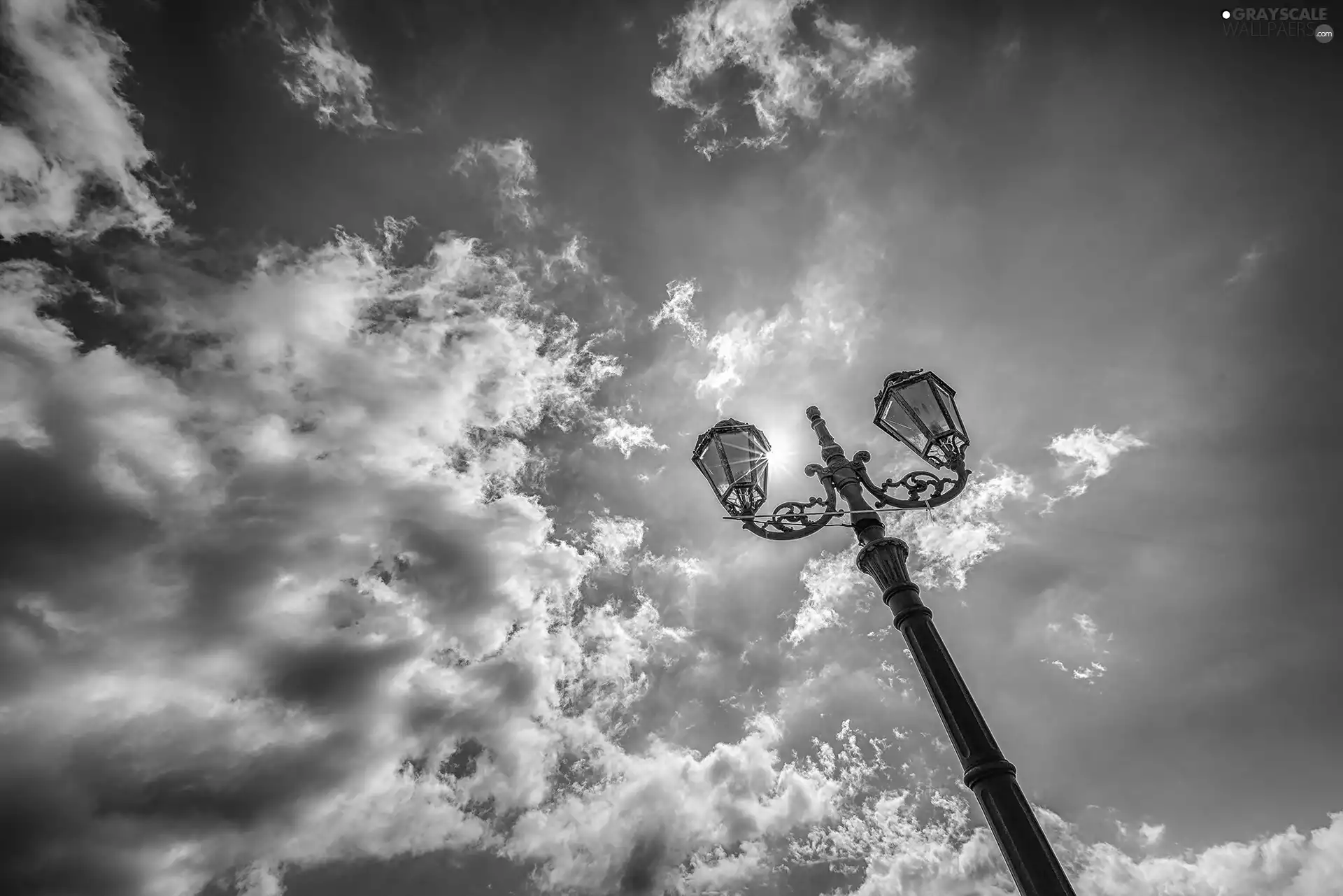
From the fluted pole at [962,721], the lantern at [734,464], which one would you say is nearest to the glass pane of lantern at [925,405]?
the fluted pole at [962,721]

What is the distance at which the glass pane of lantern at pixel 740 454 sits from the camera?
7.29m

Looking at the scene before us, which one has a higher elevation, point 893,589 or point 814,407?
point 814,407

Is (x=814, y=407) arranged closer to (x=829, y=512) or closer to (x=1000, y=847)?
(x=829, y=512)

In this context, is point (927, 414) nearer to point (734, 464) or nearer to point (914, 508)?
point (914, 508)

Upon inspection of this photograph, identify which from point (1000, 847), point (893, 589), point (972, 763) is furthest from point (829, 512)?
point (1000, 847)

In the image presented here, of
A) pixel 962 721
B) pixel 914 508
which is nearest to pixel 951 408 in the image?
pixel 914 508

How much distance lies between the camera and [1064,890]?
3.75 m

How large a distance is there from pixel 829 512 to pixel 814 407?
1718 mm

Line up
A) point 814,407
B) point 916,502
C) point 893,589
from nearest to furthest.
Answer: point 893,589 → point 916,502 → point 814,407

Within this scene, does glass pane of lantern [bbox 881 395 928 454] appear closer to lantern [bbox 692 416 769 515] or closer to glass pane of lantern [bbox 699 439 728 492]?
lantern [bbox 692 416 769 515]

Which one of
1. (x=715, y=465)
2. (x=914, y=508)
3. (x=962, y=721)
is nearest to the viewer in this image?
(x=962, y=721)

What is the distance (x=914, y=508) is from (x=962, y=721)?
2.48 m

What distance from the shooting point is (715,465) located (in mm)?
7398

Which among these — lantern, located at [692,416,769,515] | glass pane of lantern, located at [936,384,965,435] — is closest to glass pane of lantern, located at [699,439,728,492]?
lantern, located at [692,416,769,515]
